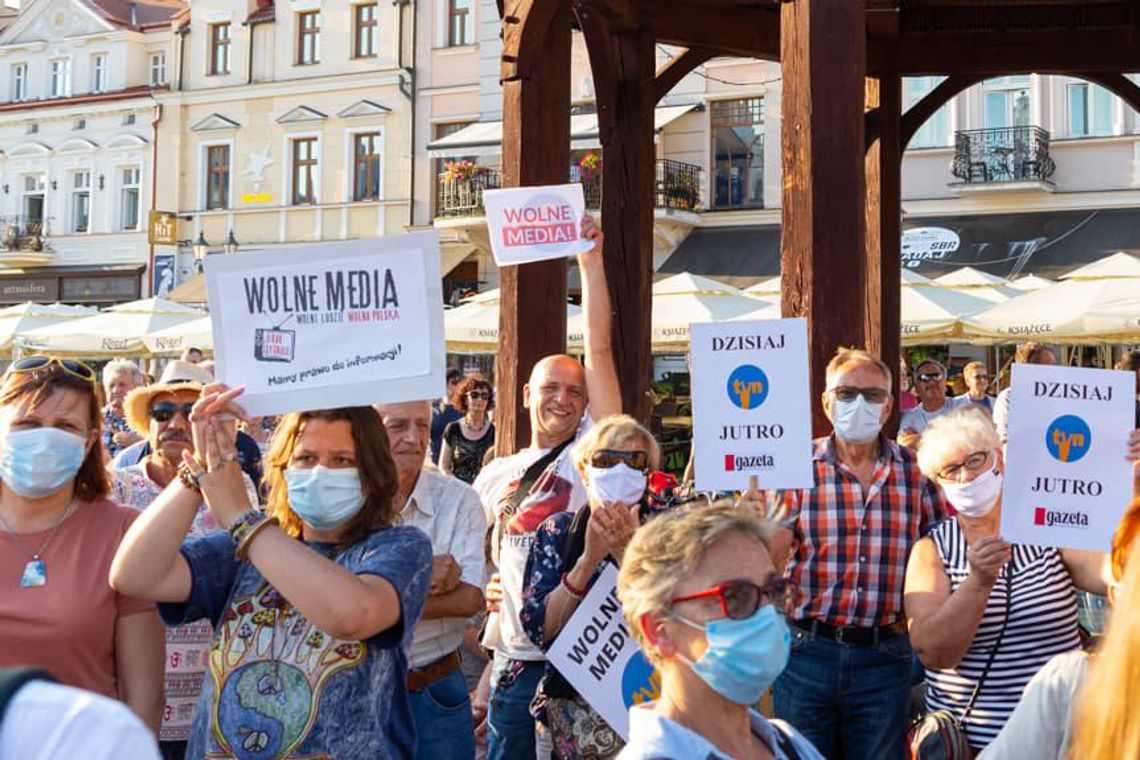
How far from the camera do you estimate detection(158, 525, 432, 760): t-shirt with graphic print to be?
3.05 m

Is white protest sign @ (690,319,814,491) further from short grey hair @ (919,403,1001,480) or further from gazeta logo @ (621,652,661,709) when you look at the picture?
gazeta logo @ (621,652,661,709)

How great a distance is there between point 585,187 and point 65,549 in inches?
982

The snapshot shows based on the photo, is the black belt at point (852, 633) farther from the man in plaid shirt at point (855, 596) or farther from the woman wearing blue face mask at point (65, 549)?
the woman wearing blue face mask at point (65, 549)

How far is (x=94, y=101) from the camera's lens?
39406 millimetres

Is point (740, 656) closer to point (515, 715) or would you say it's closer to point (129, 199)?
point (515, 715)

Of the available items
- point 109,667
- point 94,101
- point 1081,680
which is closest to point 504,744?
point 109,667

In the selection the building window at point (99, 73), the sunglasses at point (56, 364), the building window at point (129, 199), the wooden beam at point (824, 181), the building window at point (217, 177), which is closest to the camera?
the sunglasses at point (56, 364)

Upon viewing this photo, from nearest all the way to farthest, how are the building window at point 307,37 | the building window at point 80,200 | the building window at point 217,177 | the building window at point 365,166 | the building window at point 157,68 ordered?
the building window at point 365,166 → the building window at point 307,37 → the building window at point 217,177 → the building window at point 157,68 → the building window at point 80,200

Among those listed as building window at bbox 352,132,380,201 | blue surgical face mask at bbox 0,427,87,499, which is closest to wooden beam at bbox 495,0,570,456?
blue surgical face mask at bbox 0,427,87,499

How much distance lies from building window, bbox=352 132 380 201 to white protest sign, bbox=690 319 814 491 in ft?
100

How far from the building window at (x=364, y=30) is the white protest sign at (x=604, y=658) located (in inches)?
1278

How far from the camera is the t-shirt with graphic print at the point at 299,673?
3053 mm

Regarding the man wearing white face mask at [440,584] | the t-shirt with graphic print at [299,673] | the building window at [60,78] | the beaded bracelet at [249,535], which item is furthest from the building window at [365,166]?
the beaded bracelet at [249,535]

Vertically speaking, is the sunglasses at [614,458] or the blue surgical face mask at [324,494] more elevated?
the sunglasses at [614,458]
